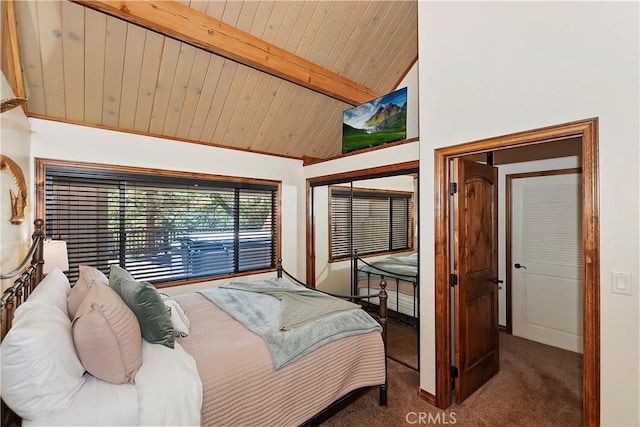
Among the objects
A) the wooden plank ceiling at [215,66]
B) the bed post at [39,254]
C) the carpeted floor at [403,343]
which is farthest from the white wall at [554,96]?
the bed post at [39,254]

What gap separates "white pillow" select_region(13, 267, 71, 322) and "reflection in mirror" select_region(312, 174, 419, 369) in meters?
2.70

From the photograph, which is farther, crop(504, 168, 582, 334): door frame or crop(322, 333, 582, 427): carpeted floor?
crop(504, 168, 582, 334): door frame

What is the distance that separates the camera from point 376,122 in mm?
3502

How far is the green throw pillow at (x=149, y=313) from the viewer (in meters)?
1.67

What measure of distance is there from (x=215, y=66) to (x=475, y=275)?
3040mm

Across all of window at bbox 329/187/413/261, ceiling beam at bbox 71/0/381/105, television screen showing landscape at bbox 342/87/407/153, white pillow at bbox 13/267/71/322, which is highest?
ceiling beam at bbox 71/0/381/105

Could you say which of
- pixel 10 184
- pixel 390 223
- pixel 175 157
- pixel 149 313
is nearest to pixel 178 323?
pixel 149 313

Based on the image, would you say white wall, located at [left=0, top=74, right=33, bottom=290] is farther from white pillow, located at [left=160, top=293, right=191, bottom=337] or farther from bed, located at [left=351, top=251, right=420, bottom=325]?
bed, located at [left=351, top=251, right=420, bottom=325]

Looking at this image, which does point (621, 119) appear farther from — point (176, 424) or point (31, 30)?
point (31, 30)

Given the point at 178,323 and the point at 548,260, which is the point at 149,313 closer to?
the point at 178,323

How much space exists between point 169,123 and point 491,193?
3309 millimetres

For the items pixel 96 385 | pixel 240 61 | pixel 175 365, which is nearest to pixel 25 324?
pixel 96 385

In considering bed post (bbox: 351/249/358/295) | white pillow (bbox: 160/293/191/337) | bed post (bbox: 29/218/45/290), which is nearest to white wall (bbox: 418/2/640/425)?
bed post (bbox: 351/249/358/295)

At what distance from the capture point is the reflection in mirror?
10.6 ft
